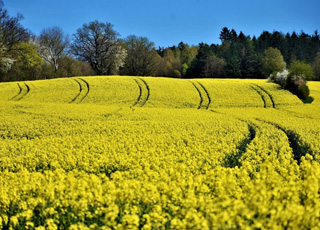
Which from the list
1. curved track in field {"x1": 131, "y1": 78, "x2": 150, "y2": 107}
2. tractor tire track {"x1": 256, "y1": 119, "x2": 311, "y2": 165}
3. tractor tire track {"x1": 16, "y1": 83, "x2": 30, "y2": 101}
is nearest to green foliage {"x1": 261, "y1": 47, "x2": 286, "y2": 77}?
curved track in field {"x1": 131, "y1": 78, "x2": 150, "y2": 107}

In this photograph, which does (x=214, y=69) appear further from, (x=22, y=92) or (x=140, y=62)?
(x=22, y=92)

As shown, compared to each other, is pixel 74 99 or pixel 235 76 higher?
pixel 235 76

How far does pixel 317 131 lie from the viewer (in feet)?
57.8

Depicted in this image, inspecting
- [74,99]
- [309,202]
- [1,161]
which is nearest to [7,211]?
[1,161]

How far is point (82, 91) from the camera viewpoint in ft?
121

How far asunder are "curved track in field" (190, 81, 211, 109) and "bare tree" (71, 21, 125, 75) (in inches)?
962

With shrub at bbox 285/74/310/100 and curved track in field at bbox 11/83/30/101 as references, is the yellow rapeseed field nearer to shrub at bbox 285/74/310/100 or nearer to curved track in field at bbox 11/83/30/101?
curved track in field at bbox 11/83/30/101

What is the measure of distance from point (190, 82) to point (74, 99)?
685 inches

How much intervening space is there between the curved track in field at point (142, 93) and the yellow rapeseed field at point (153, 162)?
0.44ft

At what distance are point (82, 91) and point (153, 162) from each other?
28.6 m

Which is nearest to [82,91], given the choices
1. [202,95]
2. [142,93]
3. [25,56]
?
[142,93]

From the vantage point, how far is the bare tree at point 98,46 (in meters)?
59.9

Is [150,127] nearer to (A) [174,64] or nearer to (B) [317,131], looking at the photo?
(B) [317,131]

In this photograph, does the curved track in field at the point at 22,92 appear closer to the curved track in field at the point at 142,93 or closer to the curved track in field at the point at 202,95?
the curved track in field at the point at 142,93
